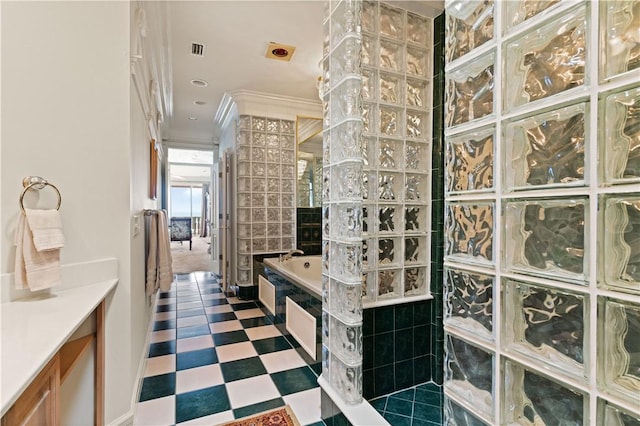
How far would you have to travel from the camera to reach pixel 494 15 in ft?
2.03

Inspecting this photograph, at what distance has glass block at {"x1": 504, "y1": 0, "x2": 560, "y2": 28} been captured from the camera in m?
0.54

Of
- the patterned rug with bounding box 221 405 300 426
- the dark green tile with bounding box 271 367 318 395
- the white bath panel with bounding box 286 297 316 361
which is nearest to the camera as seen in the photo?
the patterned rug with bounding box 221 405 300 426

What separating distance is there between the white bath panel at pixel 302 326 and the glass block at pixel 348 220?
38.6 inches

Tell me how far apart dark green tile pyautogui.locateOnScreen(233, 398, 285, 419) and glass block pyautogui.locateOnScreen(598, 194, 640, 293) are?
1.83 m

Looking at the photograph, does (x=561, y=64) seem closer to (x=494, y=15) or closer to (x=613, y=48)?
(x=613, y=48)

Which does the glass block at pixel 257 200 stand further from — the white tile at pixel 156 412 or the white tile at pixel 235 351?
the white tile at pixel 156 412

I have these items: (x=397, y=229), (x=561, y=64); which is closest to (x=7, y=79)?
(x=561, y=64)

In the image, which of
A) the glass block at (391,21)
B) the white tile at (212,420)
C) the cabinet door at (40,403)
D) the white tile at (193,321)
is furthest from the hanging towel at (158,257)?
the glass block at (391,21)

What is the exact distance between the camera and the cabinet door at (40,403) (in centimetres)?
68

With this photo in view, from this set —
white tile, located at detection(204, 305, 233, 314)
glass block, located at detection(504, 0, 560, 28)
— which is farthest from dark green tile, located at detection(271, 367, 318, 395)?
glass block, located at detection(504, 0, 560, 28)

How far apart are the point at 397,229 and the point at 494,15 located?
1353 mm

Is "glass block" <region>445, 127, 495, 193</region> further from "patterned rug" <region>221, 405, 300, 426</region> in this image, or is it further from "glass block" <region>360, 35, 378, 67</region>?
"patterned rug" <region>221, 405, 300, 426</region>

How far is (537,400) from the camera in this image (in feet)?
1.83

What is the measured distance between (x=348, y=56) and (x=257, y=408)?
1994mm
